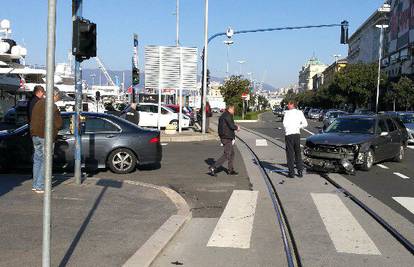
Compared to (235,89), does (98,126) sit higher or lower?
lower

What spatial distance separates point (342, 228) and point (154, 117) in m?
24.5

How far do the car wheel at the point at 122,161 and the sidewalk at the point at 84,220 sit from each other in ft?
6.65

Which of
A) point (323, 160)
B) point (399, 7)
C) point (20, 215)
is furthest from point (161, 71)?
point (399, 7)

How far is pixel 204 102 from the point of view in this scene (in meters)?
28.4

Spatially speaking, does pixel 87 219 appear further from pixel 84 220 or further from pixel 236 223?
pixel 236 223

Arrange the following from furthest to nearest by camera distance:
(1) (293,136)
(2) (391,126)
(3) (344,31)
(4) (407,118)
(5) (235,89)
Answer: (5) (235,89) < (3) (344,31) < (4) (407,118) < (2) (391,126) < (1) (293,136)

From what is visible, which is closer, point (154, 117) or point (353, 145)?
point (353, 145)

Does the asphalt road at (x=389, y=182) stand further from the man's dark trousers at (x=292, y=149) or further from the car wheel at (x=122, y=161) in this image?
the car wheel at (x=122, y=161)

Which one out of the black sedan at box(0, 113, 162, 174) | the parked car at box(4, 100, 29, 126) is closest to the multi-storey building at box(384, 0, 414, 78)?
the parked car at box(4, 100, 29, 126)

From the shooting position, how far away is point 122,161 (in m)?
12.5

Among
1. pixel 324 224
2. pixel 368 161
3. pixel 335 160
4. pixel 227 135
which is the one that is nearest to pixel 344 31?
pixel 368 161

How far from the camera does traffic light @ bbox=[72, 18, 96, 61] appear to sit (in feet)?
28.7

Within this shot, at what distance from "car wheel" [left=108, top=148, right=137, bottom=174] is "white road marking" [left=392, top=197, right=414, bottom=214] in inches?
230

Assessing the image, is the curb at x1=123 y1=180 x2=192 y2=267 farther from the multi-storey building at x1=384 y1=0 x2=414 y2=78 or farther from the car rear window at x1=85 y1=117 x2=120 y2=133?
the multi-storey building at x1=384 y1=0 x2=414 y2=78
